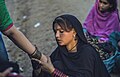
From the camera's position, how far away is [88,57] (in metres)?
4.46

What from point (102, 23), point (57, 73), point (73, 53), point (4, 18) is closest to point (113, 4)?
point (102, 23)

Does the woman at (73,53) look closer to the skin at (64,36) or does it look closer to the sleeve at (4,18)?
the skin at (64,36)

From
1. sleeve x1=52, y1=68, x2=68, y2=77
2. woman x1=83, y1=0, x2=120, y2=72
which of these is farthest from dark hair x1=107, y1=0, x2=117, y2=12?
sleeve x1=52, y1=68, x2=68, y2=77

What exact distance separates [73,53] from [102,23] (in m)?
1.46

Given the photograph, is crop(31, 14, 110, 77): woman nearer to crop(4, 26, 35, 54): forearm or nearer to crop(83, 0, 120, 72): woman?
crop(4, 26, 35, 54): forearm

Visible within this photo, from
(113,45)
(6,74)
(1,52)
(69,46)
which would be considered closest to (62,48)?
(69,46)

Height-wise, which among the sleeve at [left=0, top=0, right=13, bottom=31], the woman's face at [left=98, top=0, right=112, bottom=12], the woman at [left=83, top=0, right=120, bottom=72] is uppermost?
the sleeve at [left=0, top=0, right=13, bottom=31]

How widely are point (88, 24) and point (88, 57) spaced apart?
1584mm

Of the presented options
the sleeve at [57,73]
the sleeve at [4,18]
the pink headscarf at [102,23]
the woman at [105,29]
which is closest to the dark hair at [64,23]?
the sleeve at [57,73]

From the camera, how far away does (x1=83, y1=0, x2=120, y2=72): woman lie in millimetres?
5582

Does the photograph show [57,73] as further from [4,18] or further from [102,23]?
[102,23]

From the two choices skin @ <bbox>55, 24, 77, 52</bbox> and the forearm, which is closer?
the forearm

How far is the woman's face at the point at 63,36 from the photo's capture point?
14.5ft

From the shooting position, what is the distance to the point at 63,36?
4.43 meters
